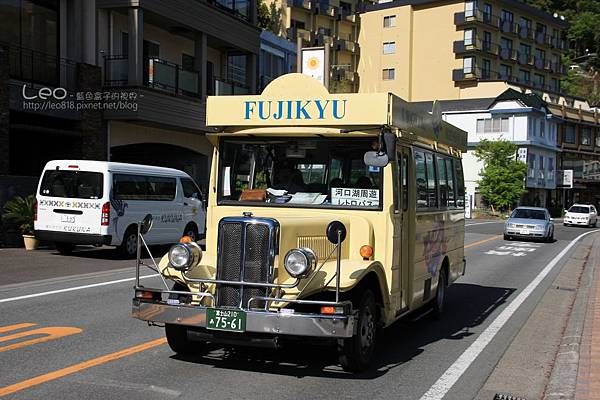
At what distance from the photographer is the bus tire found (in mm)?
16422

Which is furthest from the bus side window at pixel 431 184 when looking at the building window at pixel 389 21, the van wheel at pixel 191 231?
the building window at pixel 389 21

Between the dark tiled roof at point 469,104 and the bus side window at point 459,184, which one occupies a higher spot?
the dark tiled roof at point 469,104

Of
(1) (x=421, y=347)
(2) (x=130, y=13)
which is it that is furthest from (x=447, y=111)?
(1) (x=421, y=347)

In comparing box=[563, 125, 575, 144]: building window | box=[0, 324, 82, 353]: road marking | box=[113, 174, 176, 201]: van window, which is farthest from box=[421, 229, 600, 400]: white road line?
box=[563, 125, 575, 144]: building window

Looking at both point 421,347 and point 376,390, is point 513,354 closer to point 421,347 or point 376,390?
point 421,347

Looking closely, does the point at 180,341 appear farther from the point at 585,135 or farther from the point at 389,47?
the point at 585,135

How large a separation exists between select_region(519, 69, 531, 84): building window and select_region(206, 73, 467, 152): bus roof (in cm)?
7800

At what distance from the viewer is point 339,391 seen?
6.02 m

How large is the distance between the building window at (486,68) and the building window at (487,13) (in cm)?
411

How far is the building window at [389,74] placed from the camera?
2960 inches

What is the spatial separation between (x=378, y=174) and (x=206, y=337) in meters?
2.39

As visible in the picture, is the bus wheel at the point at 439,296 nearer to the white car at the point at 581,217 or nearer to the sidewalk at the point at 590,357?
the sidewalk at the point at 590,357

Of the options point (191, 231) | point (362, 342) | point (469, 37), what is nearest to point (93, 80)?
point (191, 231)

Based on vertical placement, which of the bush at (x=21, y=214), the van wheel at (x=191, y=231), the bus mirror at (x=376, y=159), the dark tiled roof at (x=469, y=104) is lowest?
the van wheel at (x=191, y=231)
